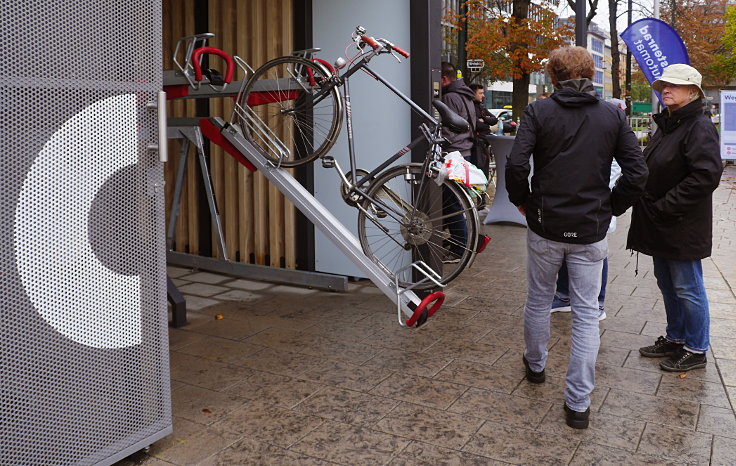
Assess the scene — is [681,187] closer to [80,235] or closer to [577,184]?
[577,184]

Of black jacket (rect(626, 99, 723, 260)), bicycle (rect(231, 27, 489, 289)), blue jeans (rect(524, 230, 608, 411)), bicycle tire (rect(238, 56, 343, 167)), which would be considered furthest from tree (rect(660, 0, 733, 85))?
blue jeans (rect(524, 230, 608, 411))

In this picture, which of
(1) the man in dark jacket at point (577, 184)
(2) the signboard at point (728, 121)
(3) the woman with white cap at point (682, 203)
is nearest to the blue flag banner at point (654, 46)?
(2) the signboard at point (728, 121)

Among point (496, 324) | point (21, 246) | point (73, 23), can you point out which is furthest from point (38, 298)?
point (496, 324)

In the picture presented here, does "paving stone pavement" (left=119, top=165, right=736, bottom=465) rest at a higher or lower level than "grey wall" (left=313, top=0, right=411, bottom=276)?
lower

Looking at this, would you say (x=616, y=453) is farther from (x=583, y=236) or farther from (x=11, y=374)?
(x=11, y=374)

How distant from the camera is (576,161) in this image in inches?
143

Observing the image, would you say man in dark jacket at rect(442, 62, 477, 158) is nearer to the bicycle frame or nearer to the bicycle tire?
the bicycle tire

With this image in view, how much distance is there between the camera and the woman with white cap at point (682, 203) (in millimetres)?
4168

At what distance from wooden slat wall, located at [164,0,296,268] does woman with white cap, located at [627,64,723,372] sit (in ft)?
10.9

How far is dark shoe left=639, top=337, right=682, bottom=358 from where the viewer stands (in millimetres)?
4656

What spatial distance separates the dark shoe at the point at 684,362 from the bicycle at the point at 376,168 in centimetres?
134

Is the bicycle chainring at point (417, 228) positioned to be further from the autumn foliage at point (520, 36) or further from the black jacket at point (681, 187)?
the autumn foliage at point (520, 36)

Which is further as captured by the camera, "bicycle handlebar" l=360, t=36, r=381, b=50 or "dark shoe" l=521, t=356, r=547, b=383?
"bicycle handlebar" l=360, t=36, r=381, b=50

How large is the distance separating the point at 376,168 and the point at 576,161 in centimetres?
207
